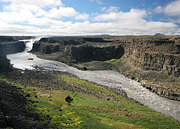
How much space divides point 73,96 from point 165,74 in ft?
135

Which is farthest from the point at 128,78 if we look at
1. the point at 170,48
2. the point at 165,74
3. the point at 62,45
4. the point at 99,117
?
the point at 62,45

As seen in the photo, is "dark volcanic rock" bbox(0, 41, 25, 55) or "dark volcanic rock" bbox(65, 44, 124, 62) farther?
"dark volcanic rock" bbox(0, 41, 25, 55)

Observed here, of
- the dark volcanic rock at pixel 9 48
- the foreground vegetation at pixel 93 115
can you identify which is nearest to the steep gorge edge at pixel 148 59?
the foreground vegetation at pixel 93 115

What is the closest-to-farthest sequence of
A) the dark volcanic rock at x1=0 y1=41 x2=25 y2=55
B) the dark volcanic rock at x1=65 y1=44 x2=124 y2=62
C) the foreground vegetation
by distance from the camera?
1. the foreground vegetation
2. the dark volcanic rock at x1=65 y1=44 x2=124 y2=62
3. the dark volcanic rock at x1=0 y1=41 x2=25 y2=55

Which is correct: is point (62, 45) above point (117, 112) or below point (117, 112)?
above

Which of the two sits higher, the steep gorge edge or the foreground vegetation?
the steep gorge edge

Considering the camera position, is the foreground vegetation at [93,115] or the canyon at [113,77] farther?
the canyon at [113,77]

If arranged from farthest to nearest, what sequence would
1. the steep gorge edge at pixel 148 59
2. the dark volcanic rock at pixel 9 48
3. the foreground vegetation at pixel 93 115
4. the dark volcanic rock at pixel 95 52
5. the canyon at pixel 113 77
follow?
the dark volcanic rock at pixel 9 48 → the dark volcanic rock at pixel 95 52 → the steep gorge edge at pixel 148 59 → the canyon at pixel 113 77 → the foreground vegetation at pixel 93 115

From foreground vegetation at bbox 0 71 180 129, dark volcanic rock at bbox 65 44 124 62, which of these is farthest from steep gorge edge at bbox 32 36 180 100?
foreground vegetation at bbox 0 71 180 129

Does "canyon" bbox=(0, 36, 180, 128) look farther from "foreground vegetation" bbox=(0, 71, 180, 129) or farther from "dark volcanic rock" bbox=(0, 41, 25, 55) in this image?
"dark volcanic rock" bbox=(0, 41, 25, 55)

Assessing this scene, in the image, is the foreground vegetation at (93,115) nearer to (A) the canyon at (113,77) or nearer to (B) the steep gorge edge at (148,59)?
(A) the canyon at (113,77)

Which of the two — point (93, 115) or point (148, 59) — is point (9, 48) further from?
point (93, 115)

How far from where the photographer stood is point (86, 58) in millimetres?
131125

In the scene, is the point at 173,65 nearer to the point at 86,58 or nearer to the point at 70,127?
the point at 70,127
